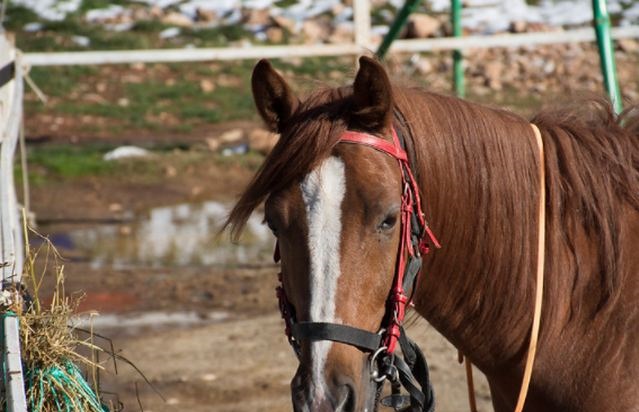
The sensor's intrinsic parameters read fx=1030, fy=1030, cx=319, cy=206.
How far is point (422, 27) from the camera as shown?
15.1 meters

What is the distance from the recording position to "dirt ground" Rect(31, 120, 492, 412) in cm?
569

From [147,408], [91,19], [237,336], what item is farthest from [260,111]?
[91,19]

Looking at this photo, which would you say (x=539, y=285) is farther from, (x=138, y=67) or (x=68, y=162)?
(x=138, y=67)

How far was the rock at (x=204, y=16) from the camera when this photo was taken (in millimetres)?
16922

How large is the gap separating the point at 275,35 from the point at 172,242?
7.45 meters

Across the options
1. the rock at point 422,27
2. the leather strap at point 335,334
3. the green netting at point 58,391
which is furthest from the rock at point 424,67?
the leather strap at point 335,334

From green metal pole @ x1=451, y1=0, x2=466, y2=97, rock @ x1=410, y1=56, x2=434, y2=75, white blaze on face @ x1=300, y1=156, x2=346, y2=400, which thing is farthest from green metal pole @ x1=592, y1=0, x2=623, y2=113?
rock @ x1=410, y1=56, x2=434, y2=75

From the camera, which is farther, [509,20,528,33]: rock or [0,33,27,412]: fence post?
[509,20,528,33]: rock

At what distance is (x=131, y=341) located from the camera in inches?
261

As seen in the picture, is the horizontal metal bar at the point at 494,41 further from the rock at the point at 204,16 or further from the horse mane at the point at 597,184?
the rock at the point at 204,16

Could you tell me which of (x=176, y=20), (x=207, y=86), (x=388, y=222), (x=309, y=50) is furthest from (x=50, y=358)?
(x=176, y=20)

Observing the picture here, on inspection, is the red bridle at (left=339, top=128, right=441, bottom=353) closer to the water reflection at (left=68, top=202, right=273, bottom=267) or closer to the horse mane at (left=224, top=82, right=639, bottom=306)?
the horse mane at (left=224, top=82, right=639, bottom=306)

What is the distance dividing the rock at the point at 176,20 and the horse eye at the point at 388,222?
14.3 m

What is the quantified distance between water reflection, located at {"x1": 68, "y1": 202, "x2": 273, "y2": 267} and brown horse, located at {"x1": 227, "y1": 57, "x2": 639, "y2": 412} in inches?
201
